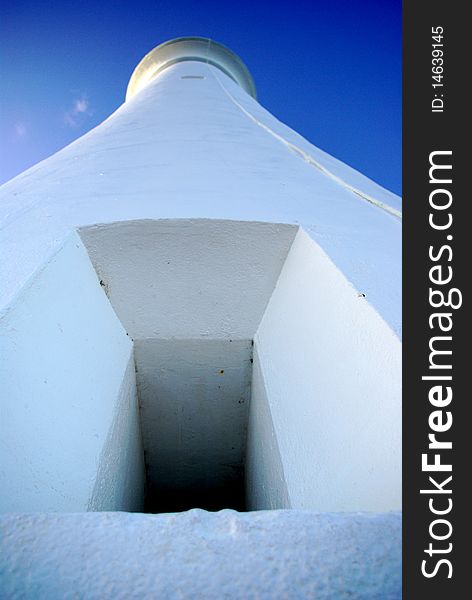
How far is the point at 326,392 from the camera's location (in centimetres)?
76

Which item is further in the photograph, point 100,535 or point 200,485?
point 200,485

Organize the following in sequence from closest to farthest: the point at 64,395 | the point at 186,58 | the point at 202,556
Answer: the point at 202,556 < the point at 64,395 < the point at 186,58

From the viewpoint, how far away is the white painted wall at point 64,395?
1.88ft

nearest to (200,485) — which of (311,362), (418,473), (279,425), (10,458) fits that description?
(279,425)

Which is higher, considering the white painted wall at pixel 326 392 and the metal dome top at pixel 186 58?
the metal dome top at pixel 186 58

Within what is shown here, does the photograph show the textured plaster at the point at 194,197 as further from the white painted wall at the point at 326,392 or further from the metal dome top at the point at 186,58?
the metal dome top at the point at 186,58

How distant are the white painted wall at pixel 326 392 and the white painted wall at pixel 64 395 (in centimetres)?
42

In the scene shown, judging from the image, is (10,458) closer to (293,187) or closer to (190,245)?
(190,245)

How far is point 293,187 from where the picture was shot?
3.89 ft

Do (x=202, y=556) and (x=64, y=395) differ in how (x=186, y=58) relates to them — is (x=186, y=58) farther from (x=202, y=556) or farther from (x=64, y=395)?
(x=202, y=556)

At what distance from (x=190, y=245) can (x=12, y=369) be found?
55 centimetres

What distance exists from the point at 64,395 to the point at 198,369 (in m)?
0.55

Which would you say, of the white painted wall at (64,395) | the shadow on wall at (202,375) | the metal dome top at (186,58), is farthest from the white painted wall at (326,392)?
the metal dome top at (186,58)

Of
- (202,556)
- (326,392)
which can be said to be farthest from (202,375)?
(202,556)
